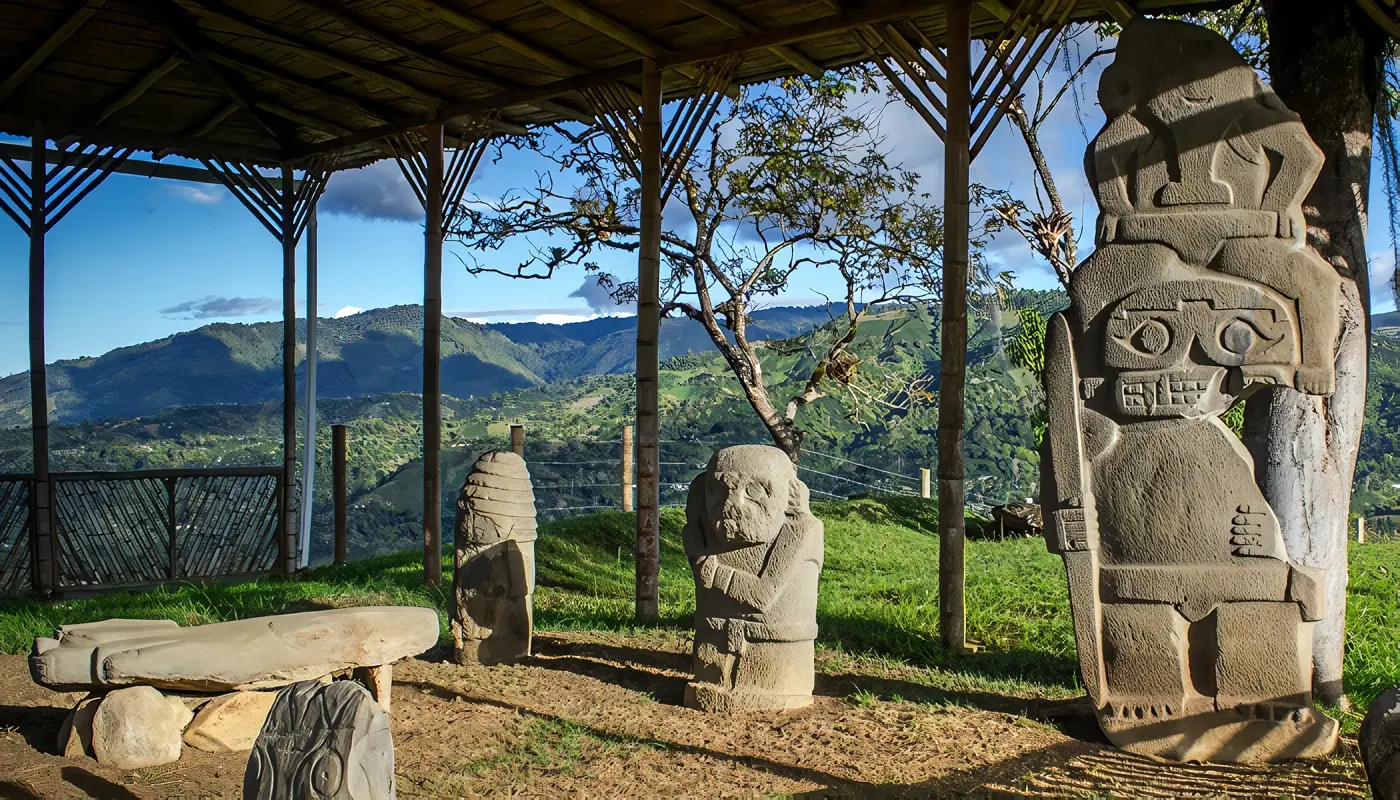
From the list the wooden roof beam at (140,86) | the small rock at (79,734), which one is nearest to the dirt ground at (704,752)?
the small rock at (79,734)

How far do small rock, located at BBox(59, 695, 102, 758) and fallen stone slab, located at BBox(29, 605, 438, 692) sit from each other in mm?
103

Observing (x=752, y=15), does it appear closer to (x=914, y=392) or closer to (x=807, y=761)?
(x=807, y=761)

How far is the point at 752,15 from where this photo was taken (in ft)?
22.9

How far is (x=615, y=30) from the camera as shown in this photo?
23.3ft

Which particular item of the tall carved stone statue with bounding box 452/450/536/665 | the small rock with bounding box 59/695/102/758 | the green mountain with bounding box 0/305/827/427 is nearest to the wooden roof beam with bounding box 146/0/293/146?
the tall carved stone statue with bounding box 452/450/536/665

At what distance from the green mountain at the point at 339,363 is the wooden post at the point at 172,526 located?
12.2 metres

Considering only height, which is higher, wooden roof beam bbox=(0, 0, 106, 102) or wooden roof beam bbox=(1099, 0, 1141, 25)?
wooden roof beam bbox=(0, 0, 106, 102)

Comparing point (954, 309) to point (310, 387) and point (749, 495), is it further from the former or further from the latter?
point (310, 387)

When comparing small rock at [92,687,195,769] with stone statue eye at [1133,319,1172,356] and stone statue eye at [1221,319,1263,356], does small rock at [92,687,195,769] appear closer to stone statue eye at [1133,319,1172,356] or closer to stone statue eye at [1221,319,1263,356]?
stone statue eye at [1133,319,1172,356]

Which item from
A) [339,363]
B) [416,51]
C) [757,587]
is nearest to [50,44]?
[416,51]

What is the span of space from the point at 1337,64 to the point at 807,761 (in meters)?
4.60

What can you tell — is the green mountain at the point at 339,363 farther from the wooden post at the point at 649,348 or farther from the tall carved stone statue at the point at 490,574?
the tall carved stone statue at the point at 490,574

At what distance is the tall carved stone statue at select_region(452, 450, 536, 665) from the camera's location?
638 cm

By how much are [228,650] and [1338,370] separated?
5.80m
